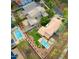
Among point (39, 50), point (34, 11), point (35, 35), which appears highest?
point (34, 11)

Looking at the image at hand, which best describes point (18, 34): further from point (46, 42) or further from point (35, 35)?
point (46, 42)

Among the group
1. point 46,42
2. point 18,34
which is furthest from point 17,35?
point 46,42

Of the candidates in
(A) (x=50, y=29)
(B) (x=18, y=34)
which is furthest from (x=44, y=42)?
(B) (x=18, y=34)

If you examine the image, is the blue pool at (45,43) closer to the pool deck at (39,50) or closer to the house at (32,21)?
the pool deck at (39,50)

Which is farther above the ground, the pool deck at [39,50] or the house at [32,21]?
the house at [32,21]

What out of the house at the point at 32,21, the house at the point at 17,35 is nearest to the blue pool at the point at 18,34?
the house at the point at 17,35

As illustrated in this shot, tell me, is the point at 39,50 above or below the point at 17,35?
below

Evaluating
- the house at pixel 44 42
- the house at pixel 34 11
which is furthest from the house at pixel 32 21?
the house at pixel 44 42

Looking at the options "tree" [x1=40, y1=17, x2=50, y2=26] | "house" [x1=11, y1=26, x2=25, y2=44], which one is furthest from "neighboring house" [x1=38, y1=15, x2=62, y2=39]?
"house" [x1=11, y1=26, x2=25, y2=44]

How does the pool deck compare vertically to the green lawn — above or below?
below

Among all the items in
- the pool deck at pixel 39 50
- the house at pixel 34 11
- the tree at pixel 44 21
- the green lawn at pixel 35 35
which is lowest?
the pool deck at pixel 39 50

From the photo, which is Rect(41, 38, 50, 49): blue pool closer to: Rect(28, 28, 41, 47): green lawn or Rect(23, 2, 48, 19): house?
Rect(28, 28, 41, 47): green lawn
